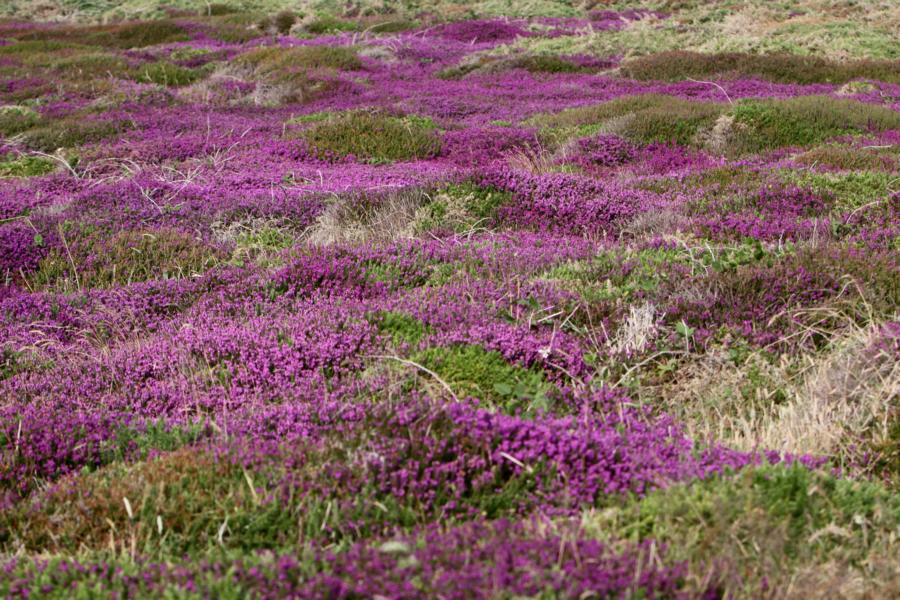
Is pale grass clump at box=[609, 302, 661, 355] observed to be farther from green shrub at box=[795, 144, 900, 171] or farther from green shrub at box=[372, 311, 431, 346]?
green shrub at box=[795, 144, 900, 171]

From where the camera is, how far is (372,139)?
1310 centimetres

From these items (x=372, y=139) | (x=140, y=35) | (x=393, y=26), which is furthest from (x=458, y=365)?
(x=140, y=35)

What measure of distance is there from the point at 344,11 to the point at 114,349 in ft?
125

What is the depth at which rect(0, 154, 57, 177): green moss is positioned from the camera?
12.4 m

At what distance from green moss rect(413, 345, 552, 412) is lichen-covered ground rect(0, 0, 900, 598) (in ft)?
0.08

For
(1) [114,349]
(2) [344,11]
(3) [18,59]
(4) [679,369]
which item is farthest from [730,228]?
(2) [344,11]

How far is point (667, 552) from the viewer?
8.90ft

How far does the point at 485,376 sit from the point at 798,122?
11.1 m

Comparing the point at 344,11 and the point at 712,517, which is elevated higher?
the point at 344,11

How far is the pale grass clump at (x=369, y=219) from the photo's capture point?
782cm

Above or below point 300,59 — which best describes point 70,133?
below

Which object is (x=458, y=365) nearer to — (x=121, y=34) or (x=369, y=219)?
(x=369, y=219)

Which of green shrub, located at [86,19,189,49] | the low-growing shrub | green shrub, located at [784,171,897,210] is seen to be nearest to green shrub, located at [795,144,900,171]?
green shrub, located at [784,171,897,210]

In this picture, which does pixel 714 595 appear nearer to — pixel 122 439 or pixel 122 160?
pixel 122 439
